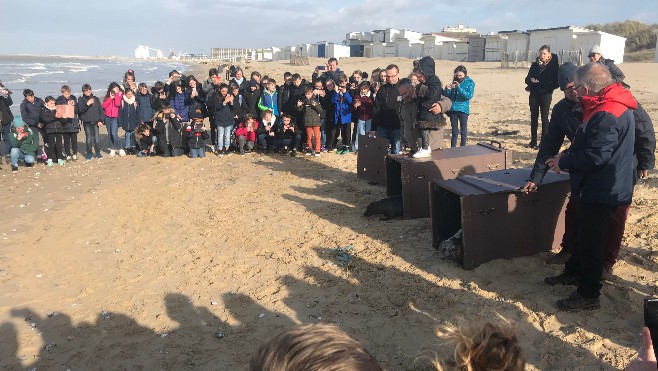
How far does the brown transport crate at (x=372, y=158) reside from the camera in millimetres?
7930

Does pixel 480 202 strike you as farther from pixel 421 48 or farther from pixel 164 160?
pixel 421 48

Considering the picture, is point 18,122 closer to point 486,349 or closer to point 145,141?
point 145,141

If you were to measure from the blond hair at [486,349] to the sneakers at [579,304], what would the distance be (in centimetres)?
267

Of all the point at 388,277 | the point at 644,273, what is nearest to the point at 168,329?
the point at 388,277

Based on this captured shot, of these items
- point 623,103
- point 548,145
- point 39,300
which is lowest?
point 39,300

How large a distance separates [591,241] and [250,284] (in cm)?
306

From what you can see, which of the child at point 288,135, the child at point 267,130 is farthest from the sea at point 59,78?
the child at point 288,135

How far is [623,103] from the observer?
11.7ft

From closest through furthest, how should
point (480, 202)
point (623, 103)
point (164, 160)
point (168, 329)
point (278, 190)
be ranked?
point (623, 103) → point (168, 329) → point (480, 202) → point (278, 190) → point (164, 160)

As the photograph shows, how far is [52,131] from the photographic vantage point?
1051 centimetres

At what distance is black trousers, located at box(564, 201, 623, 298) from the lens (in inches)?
147

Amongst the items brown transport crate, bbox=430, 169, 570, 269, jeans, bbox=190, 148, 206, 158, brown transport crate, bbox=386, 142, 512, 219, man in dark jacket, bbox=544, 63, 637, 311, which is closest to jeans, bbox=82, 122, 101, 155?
jeans, bbox=190, 148, 206, 158

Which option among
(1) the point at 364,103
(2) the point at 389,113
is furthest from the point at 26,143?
(2) the point at 389,113

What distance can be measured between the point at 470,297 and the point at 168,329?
8.63ft
